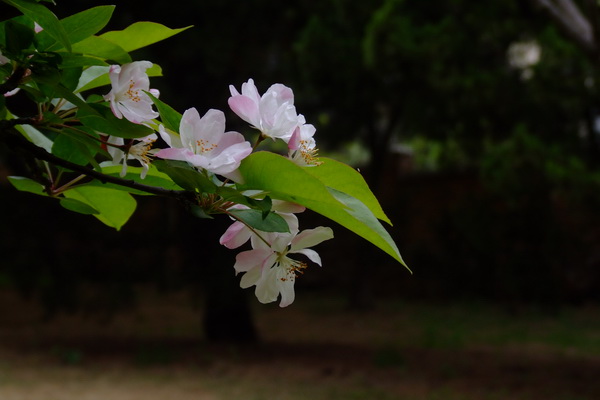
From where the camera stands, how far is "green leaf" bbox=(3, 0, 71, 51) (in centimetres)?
41

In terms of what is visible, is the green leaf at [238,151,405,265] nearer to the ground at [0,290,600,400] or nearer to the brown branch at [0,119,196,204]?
the brown branch at [0,119,196,204]

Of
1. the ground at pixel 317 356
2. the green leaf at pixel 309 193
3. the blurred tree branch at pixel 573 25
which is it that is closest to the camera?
the green leaf at pixel 309 193

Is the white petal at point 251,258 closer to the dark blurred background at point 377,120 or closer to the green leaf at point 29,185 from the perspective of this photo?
the green leaf at point 29,185

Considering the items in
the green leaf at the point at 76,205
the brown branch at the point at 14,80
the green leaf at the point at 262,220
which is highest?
the brown branch at the point at 14,80

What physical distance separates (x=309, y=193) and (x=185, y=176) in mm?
79

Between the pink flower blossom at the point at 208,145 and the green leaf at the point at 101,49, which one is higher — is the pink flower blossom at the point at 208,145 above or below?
below

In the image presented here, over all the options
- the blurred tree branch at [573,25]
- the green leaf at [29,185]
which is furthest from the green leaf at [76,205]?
the blurred tree branch at [573,25]

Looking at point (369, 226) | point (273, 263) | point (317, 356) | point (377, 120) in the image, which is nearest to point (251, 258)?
point (273, 263)

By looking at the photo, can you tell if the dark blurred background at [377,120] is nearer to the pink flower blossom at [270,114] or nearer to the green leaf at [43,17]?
the pink flower blossom at [270,114]

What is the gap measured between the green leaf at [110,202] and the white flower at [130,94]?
5.1 inches

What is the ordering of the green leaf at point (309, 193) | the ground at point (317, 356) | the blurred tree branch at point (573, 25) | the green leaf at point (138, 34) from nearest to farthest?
the green leaf at point (309, 193)
the green leaf at point (138, 34)
the blurred tree branch at point (573, 25)
the ground at point (317, 356)

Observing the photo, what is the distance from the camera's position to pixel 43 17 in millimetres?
412

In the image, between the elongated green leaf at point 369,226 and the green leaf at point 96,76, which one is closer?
the elongated green leaf at point 369,226

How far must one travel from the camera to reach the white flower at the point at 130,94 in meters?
0.44
